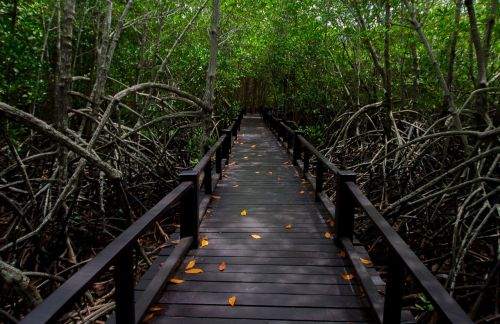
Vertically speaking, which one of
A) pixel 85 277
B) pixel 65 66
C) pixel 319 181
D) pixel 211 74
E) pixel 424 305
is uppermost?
pixel 211 74

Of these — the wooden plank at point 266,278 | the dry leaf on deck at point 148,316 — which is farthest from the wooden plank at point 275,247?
the dry leaf on deck at point 148,316

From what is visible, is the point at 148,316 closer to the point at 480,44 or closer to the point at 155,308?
the point at 155,308

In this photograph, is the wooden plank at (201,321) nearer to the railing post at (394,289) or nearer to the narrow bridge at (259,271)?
the narrow bridge at (259,271)

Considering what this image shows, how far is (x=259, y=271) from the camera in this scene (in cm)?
303

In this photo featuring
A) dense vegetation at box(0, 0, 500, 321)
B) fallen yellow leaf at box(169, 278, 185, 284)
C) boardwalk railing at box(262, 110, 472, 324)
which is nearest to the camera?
boardwalk railing at box(262, 110, 472, 324)

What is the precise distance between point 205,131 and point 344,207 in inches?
137

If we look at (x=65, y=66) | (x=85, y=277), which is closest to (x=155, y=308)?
(x=85, y=277)

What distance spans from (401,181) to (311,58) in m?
7.19

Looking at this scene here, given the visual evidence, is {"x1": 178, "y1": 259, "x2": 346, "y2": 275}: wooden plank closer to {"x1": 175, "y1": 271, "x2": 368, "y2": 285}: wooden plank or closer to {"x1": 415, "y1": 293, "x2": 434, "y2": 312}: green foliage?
{"x1": 175, "y1": 271, "x2": 368, "y2": 285}: wooden plank

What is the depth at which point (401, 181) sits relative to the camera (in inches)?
224

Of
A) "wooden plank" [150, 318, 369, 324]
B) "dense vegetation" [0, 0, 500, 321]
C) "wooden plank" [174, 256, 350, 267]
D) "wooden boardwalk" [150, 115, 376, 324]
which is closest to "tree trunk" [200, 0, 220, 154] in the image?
"dense vegetation" [0, 0, 500, 321]

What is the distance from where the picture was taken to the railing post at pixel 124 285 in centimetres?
182

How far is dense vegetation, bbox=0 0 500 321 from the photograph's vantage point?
3.61m

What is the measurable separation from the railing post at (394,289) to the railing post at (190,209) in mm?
1801
